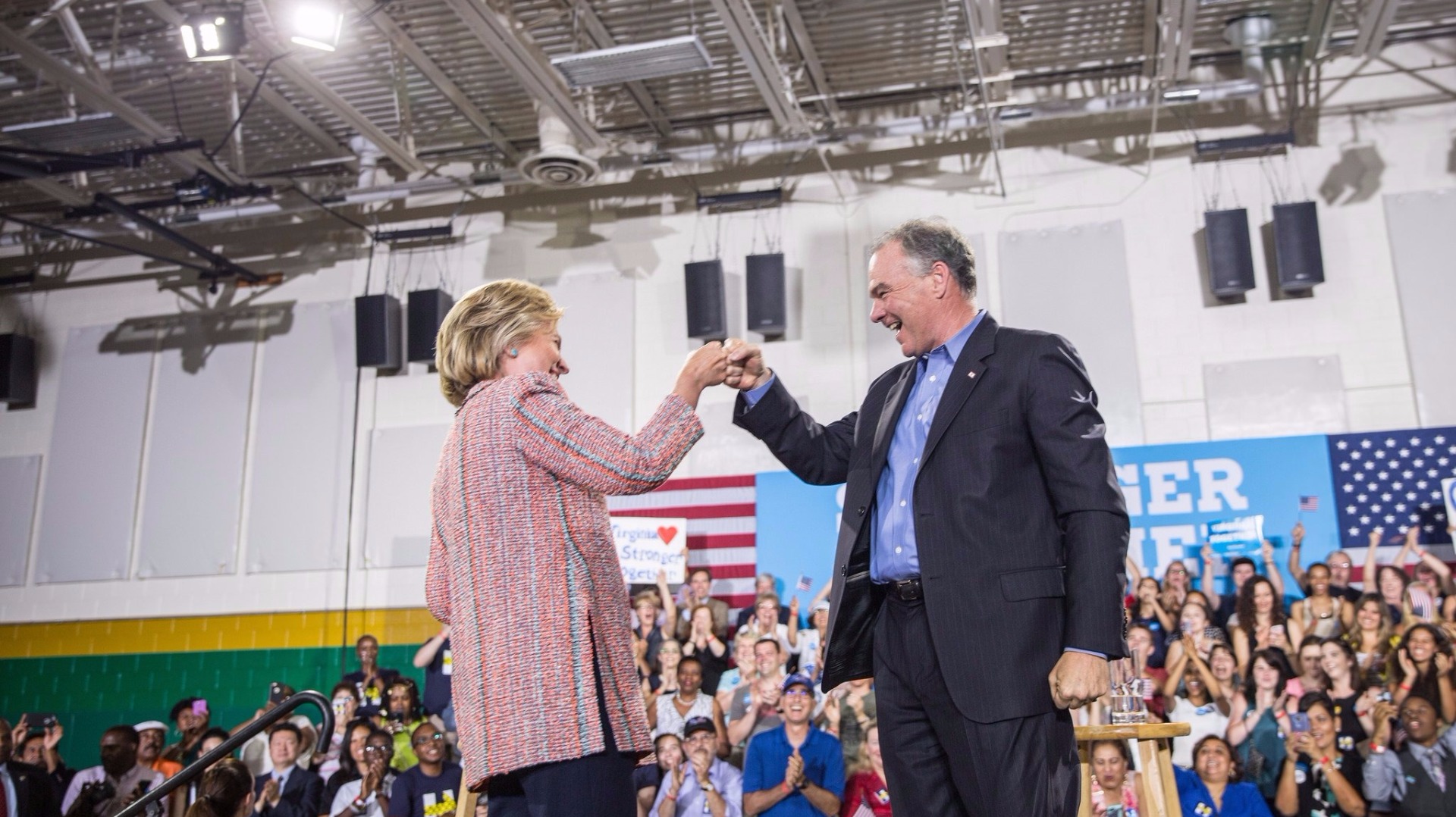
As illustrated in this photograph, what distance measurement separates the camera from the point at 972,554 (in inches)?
86.5

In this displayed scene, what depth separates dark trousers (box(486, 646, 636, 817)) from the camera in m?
1.92

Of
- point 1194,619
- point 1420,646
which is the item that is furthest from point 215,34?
point 1420,646

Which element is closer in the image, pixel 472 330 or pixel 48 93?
pixel 472 330

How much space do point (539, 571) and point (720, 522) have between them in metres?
7.15

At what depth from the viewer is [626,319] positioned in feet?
32.5

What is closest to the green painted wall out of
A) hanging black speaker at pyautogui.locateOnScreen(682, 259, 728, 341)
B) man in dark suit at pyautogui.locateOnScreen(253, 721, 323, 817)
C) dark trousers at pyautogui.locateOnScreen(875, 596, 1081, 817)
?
man in dark suit at pyautogui.locateOnScreen(253, 721, 323, 817)

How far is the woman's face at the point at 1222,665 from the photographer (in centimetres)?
641

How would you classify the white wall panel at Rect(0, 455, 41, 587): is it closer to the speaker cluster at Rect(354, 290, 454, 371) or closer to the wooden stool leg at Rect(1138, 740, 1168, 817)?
the speaker cluster at Rect(354, 290, 454, 371)

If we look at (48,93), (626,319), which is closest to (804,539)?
(626,319)

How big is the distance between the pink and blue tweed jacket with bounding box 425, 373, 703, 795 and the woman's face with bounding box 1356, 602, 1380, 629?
5.78m

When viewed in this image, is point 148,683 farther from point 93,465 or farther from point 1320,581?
point 1320,581

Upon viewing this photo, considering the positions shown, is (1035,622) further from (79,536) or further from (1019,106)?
(79,536)

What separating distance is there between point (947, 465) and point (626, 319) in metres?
7.78

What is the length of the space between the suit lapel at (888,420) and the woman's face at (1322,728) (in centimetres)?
424
